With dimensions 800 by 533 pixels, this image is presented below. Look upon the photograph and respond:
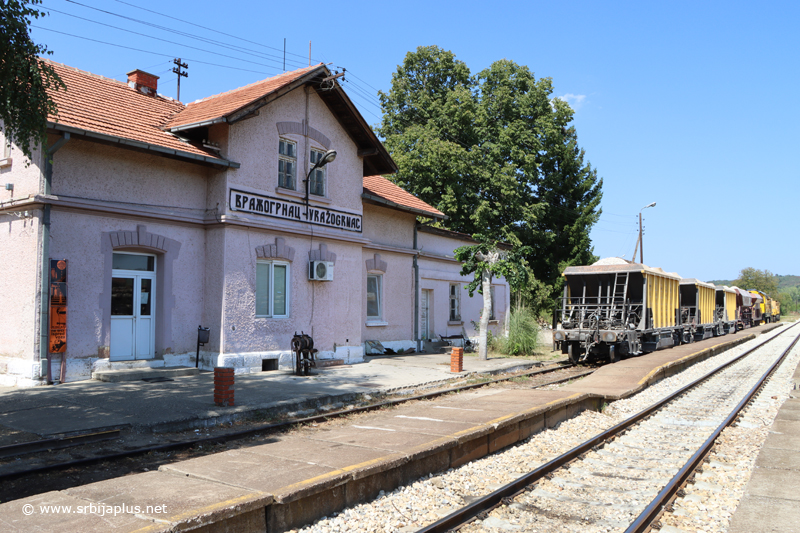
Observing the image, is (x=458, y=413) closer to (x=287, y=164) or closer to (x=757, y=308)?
(x=287, y=164)

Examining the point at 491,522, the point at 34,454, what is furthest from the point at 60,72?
the point at 491,522

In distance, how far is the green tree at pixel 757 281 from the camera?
87.6m

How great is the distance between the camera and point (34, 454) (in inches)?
269

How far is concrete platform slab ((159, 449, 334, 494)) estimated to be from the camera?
522cm

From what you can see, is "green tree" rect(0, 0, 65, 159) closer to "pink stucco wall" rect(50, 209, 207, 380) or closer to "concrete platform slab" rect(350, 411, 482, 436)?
"pink stucco wall" rect(50, 209, 207, 380)


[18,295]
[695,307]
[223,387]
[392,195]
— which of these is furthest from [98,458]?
[695,307]

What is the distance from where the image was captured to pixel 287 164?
15.1m

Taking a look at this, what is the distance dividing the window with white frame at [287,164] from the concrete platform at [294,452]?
16.4 ft

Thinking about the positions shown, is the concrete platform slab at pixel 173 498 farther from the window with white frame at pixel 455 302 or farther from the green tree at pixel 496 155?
the green tree at pixel 496 155

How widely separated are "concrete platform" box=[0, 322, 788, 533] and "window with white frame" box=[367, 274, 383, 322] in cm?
537

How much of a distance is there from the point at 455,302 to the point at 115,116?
13982 mm

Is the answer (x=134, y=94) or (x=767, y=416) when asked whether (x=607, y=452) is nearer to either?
(x=767, y=416)

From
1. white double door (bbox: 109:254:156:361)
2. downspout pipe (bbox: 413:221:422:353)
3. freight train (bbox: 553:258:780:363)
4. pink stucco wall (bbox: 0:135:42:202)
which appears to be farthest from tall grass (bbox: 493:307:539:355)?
pink stucco wall (bbox: 0:135:42:202)

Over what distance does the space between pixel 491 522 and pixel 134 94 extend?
1404cm
